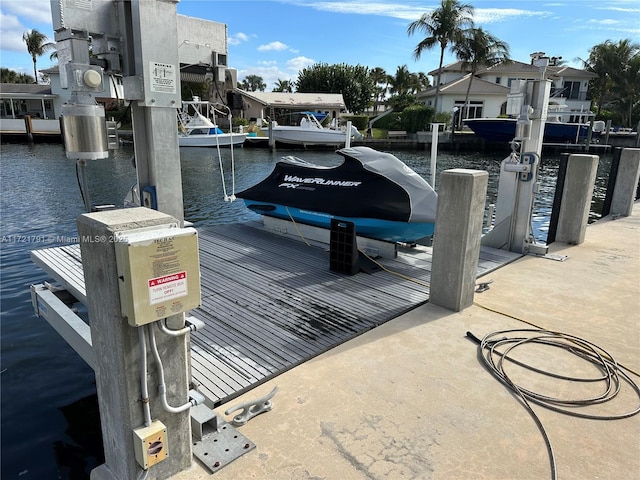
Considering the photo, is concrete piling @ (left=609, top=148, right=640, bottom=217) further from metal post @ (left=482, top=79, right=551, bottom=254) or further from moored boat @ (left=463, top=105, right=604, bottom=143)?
moored boat @ (left=463, top=105, right=604, bottom=143)

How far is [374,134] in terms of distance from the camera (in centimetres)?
4159

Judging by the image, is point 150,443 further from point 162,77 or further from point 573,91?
point 573,91

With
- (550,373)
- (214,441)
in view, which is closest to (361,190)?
(550,373)

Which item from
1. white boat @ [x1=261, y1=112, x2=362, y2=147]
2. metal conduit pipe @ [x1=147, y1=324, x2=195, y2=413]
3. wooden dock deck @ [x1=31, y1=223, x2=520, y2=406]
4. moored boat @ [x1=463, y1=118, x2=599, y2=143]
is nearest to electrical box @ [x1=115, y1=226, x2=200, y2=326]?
metal conduit pipe @ [x1=147, y1=324, x2=195, y2=413]

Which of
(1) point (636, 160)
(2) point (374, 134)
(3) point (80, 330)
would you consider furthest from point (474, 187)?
(2) point (374, 134)

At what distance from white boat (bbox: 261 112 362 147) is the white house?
13382 millimetres

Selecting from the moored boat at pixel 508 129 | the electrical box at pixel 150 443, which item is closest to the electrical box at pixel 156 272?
the electrical box at pixel 150 443

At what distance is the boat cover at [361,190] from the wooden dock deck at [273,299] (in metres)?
0.67

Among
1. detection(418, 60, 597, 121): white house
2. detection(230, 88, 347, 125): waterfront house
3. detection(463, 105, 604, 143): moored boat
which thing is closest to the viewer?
detection(463, 105, 604, 143): moored boat

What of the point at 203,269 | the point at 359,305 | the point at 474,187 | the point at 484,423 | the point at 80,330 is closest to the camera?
the point at 484,423

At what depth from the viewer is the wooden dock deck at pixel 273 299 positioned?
141 inches

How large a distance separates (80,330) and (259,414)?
6.14 ft

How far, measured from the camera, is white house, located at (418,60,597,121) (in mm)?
41219

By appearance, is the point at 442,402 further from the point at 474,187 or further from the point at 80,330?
the point at 80,330
